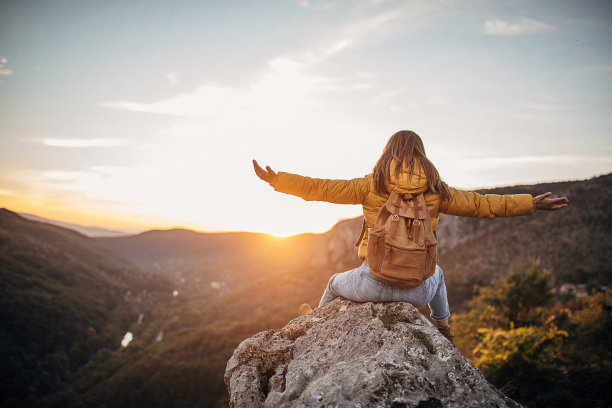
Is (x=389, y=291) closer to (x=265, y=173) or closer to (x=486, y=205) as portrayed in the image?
(x=486, y=205)

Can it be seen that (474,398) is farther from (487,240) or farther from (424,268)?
(487,240)

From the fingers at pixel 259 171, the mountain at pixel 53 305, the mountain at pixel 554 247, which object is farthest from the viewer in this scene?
the mountain at pixel 53 305

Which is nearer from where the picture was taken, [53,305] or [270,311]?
[270,311]

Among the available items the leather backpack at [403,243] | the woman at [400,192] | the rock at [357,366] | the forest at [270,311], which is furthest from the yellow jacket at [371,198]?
the forest at [270,311]

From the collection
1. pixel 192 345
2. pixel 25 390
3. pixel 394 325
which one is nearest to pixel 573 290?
pixel 394 325

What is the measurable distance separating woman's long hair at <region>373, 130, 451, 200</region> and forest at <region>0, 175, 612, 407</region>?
3663 millimetres

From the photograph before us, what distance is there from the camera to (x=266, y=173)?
367cm

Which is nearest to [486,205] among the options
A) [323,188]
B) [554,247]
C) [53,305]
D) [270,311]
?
[323,188]

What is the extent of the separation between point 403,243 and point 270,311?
308ft

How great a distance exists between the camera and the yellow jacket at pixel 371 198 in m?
3.46

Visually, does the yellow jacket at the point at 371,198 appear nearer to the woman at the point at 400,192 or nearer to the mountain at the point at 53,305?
the woman at the point at 400,192

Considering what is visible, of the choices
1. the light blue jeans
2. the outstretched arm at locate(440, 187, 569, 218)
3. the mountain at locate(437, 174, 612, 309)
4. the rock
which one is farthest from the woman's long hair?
the mountain at locate(437, 174, 612, 309)

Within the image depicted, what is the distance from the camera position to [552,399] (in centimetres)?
771

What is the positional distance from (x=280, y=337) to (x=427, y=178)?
263 cm
